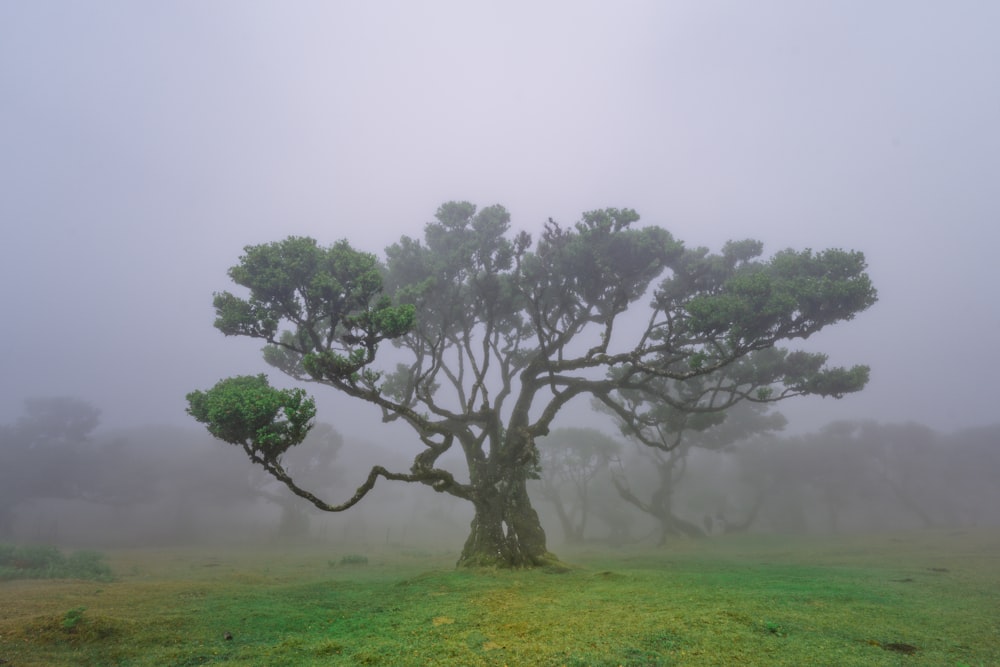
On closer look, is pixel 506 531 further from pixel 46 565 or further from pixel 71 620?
pixel 46 565

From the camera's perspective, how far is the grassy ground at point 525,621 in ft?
26.6

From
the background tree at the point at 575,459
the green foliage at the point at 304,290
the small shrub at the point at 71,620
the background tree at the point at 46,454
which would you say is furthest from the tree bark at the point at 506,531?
the background tree at the point at 46,454

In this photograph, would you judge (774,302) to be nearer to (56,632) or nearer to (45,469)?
(56,632)

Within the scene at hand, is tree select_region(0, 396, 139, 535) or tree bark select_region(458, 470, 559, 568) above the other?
tree select_region(0, 396, 139, 535)

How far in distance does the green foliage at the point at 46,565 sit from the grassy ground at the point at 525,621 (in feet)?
22.2

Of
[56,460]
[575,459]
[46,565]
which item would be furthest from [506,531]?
[56,460]

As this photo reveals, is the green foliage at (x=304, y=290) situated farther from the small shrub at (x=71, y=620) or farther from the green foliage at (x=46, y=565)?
the green foliage at (x=46, y=565)

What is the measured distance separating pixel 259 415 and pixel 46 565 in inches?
899

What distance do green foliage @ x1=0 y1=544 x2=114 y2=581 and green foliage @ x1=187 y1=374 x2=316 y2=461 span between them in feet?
49.8

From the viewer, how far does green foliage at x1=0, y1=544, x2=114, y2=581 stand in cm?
2206

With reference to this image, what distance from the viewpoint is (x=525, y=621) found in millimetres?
10430

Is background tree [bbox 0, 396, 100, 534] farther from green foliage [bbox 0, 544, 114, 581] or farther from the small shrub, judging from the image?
the small shrub

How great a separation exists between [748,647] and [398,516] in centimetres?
9350

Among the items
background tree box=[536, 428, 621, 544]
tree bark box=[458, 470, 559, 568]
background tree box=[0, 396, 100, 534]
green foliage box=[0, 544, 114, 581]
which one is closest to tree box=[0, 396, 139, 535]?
background tree box=[0, 396, 100, 534]
